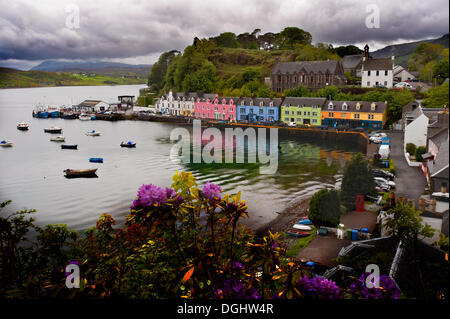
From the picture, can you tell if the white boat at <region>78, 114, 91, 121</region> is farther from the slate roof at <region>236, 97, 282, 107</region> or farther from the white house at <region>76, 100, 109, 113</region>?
the slate roof at <region>236, 97, 282, 107</region>

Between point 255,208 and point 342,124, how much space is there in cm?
1018

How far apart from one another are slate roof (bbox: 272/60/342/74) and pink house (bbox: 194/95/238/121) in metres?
3.52

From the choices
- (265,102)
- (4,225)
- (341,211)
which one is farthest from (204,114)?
(4,225)

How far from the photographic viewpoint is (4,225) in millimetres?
1600

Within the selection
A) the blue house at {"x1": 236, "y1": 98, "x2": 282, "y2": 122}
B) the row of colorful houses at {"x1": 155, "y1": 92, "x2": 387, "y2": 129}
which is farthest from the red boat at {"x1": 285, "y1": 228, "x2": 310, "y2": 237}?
the blue house at {"x1": 236, "y1": 98, "x2": 282, "y2": 122}

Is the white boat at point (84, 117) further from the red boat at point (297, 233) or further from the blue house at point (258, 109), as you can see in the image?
the red boat at point (297, 233)

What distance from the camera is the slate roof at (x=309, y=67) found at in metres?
18.4

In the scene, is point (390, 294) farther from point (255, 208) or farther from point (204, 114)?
point (204, 114)

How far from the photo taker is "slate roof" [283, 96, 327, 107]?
16.7 m

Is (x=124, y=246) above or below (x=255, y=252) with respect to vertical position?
below

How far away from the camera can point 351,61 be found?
18578 mm

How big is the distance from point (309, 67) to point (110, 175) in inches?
576
